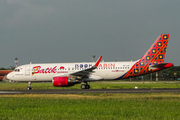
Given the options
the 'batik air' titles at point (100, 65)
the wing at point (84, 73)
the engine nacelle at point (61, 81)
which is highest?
the 'batik air' titles at point (100, 65)

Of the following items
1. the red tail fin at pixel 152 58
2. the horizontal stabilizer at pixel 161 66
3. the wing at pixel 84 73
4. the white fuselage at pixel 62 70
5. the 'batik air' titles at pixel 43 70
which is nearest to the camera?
the wing at pixel 84 73

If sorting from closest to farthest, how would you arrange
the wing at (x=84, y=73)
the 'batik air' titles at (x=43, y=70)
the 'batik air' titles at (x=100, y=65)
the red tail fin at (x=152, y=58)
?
the wing at (x=84, y=73) < the red tail fin at (x=152, y=58) < the 'batik air' titles at (x=100, y=65) < the 'batik air' titles at (x=43, y=70)

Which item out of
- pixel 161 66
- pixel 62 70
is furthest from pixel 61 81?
pixel 161 66

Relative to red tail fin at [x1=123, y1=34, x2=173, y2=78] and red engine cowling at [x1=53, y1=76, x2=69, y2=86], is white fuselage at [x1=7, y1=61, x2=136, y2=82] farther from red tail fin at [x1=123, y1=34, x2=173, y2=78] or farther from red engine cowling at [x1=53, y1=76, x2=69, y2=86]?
red engine cowling at [x1=53, y1=76, x2=69, y2=86]

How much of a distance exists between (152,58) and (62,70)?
1181 cm

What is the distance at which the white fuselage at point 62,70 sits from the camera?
107 feet

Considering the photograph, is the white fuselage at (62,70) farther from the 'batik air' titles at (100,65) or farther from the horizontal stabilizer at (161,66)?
the horizontal stabilizer at (161,66)

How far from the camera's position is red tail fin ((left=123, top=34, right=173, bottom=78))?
32.3 meters

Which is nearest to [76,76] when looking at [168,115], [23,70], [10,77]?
[23,70]

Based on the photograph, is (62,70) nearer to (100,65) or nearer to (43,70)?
(43,70)

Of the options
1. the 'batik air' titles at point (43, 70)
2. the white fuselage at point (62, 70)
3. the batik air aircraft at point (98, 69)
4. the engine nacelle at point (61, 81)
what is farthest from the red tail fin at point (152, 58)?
the 'batik air' titles at point (43, 70)

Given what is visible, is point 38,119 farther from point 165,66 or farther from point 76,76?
point 165,66

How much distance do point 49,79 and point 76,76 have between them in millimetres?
4135

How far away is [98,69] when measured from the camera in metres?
32.9
